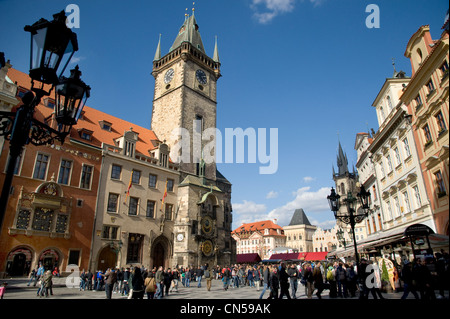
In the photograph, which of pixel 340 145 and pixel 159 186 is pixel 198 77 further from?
pixel 340 145

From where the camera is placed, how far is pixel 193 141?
35.8m

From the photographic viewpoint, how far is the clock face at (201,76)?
40.0m

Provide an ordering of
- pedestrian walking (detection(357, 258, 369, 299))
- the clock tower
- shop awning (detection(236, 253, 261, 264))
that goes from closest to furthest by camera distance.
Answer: pedestrian walking (detection(357, 258, 369, 299)) → the clock tower → shop awning (detection(236, 253, 261, 264))

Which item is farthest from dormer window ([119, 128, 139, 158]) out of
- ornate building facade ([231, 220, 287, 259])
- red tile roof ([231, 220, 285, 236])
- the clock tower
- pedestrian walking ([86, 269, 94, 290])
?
red tile roof ([231, 220, 285, 236])

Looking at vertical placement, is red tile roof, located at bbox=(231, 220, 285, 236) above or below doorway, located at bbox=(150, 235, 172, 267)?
above

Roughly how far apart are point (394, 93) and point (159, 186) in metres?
23.0

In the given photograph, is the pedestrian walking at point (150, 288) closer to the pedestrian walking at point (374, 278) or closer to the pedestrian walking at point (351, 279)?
the pedestrian walking at point (374, 278)

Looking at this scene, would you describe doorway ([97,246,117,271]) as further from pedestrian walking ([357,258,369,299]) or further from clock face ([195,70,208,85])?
clock face ([195,70,208,85])

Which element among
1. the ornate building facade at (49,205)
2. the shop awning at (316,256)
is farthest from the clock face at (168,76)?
the shop awning at (316,256)

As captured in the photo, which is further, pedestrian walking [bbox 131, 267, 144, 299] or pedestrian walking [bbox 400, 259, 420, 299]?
pedestrian walking [bbox 131, 267, 144, 299]

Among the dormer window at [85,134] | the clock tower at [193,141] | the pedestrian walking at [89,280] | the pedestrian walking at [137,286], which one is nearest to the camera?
the pedestrian walking at [137,286]

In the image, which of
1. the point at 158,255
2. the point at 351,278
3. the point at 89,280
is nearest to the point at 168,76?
the point at 158,255

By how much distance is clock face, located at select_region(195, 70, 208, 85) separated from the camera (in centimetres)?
4000

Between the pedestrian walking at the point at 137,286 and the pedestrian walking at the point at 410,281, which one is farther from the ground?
the pedestrian walking at the point at 410,281
